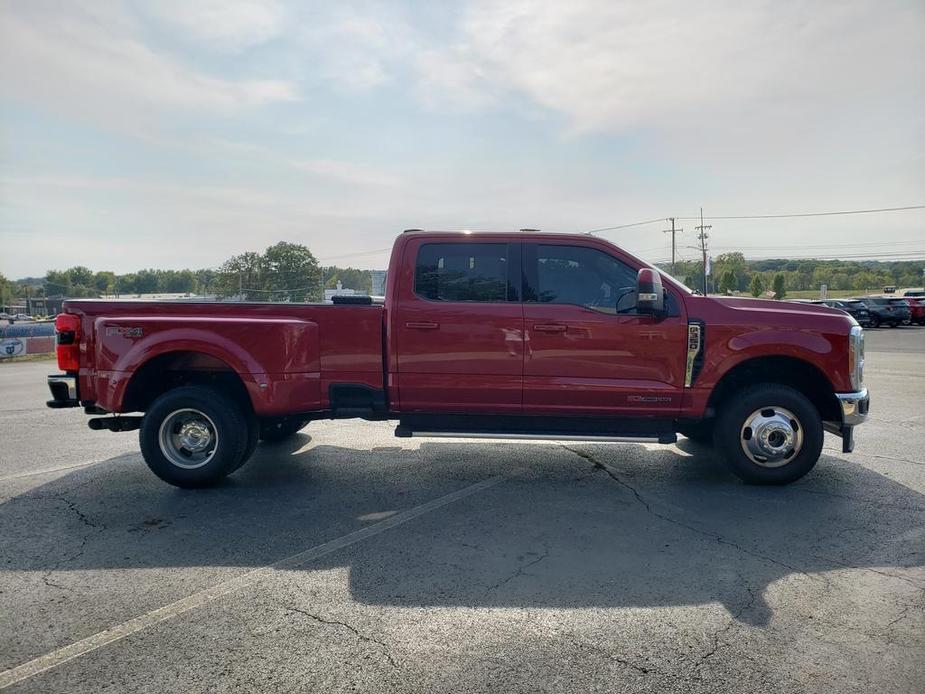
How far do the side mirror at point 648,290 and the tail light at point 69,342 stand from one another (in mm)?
4749

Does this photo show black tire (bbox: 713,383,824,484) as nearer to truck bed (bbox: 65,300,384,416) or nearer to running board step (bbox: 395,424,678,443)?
running board step (bbox: 395,424,678,443)

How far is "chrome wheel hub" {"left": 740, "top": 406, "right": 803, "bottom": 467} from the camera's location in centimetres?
506

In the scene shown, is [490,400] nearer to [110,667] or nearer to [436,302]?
[436,302]

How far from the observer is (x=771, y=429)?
5.06 m

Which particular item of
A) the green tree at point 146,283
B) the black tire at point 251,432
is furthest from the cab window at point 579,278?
the green tree at point 146,283

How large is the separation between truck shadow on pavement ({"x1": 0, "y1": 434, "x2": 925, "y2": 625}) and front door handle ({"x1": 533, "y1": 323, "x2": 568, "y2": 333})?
1.36 metres

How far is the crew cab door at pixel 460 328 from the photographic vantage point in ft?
16.9

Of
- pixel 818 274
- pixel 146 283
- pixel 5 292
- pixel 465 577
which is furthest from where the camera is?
pixel 5 292

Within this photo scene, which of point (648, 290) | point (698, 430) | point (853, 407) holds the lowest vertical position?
point (698, 430)

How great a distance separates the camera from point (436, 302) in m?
5.24

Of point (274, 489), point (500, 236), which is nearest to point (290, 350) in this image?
point (274, 489)

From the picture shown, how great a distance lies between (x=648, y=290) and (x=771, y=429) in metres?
1.65

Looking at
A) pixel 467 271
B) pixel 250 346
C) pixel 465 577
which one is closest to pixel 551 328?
pixel 467 271

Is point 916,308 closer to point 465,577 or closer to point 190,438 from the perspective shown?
point 465,577
